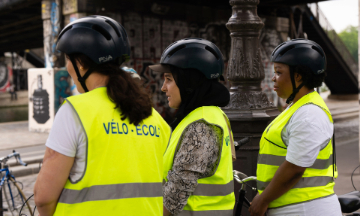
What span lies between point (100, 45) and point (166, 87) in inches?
23.0

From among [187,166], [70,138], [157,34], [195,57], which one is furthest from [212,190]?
[157,34]

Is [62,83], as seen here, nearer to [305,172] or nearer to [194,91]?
[194,91]

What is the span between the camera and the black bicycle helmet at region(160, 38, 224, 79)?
222 centimetres

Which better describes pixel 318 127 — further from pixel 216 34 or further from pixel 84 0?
pixel 216 34

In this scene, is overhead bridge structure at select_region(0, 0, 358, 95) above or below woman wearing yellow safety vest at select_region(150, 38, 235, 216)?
above

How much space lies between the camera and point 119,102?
1693mm

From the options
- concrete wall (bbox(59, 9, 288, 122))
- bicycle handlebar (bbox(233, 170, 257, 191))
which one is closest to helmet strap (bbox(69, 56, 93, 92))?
bicycle handlebar (bbox(233, 170, 257, 191))

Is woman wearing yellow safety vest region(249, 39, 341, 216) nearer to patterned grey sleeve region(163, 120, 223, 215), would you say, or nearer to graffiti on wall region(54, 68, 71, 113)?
patterned grey sleeve region(163, 120, 223, 215)

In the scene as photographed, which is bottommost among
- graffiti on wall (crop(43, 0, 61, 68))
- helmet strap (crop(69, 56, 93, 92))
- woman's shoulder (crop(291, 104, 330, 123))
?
woman's shoulder (crop(291, 104, 330, 123))

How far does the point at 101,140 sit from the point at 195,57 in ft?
2.79

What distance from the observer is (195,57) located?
7.32ft

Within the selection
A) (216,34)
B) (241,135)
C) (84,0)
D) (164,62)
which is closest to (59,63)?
(84,0)

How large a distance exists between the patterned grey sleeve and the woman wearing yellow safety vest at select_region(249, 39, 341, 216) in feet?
1.70

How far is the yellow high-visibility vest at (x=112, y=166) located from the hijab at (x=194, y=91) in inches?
16.4
